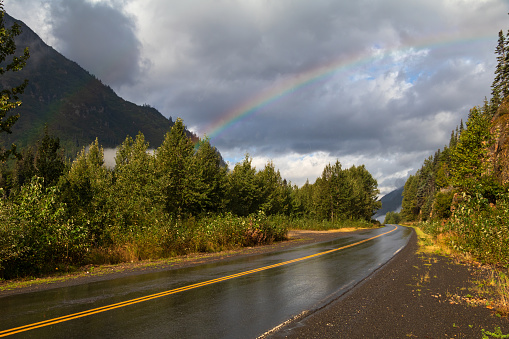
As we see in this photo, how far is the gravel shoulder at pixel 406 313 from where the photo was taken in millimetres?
4973

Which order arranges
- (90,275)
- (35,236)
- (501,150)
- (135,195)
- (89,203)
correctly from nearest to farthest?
(90,275), (35,236), (89,203), (135,195), (501,150)

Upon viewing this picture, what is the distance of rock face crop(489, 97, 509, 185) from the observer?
2569 centimetres

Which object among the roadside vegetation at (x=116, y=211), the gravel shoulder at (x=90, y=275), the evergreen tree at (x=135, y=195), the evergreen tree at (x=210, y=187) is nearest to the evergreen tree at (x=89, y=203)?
the roadside vegetation at (x=116, y=211)

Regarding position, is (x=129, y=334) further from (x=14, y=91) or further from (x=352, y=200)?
(x=352, y=200)

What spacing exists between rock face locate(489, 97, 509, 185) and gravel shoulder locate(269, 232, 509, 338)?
2216cm

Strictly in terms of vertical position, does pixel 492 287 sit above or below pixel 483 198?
below

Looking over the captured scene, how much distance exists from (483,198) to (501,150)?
18.4m

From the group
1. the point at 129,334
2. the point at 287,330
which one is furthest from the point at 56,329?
the point at 287,330

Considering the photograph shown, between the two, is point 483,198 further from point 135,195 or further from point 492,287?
point 135,195

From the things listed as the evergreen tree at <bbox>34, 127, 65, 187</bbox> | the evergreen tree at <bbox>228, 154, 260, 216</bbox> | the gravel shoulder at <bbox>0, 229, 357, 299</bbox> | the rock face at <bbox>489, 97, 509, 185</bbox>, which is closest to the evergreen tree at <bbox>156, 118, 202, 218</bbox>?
the evergreen tree at <bbox>34, 127, 65, 187</bbox>

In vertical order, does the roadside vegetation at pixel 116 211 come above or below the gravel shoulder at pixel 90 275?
above

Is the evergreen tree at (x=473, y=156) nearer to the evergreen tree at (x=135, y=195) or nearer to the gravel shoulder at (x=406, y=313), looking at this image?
the gravel shoulder at (x=406, y=313)

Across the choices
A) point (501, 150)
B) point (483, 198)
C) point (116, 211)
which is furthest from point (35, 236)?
point (501, 150)

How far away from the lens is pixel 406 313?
5.89m
